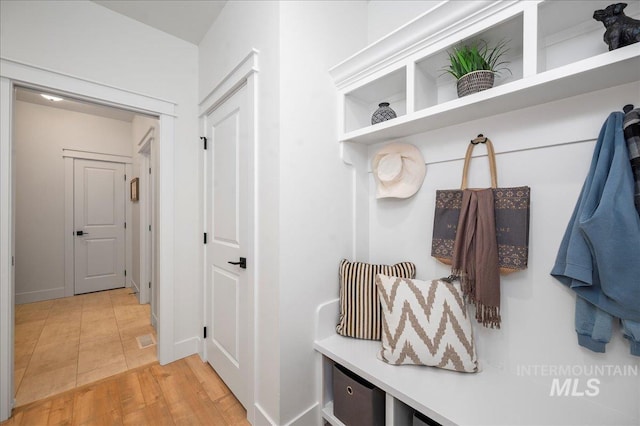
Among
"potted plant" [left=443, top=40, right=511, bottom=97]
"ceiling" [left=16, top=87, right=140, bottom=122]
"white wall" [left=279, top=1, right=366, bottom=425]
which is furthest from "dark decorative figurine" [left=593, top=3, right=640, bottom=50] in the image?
"ceiling" [left=16, top=87, right=140, bottom=122]

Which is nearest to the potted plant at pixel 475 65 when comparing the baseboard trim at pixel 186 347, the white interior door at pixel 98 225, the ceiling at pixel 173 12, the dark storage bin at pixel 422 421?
the dark storage bin at pixel 422 421

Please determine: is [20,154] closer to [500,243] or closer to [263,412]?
[263,412]

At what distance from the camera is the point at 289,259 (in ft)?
4.55

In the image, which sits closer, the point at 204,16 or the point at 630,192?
the point at 630,192

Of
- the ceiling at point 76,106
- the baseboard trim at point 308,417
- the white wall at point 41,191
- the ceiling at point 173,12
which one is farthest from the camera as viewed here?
the white wall at point 41,191

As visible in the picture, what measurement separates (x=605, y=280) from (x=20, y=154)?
5.78 meters

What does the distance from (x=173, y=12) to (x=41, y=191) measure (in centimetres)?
358

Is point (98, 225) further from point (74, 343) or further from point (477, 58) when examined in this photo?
point (477, 58)

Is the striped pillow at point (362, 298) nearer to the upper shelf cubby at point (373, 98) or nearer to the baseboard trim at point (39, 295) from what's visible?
the upper shelf cubby at point (373, 98)

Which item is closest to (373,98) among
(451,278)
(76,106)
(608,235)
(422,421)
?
(451,278)

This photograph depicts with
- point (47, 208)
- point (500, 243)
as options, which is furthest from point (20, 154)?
point (500, 243)

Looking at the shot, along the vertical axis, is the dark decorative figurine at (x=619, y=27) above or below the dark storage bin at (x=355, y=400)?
above

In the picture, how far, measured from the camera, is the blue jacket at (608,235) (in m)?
0.87

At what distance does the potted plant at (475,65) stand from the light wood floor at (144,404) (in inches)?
85.0
